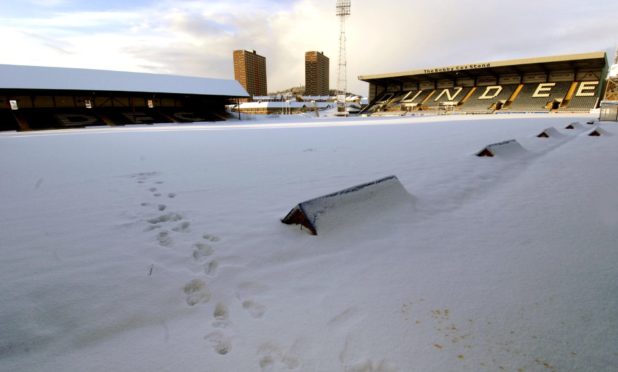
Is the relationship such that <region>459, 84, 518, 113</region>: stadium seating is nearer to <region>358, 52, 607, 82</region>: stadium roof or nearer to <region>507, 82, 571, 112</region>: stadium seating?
<region>507, 82, 571, 112</region>: stadium seating

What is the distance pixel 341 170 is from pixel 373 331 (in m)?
3.93

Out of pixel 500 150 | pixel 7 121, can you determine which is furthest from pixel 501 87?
pixel 7 121

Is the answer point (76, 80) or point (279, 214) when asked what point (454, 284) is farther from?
point (76, 80)

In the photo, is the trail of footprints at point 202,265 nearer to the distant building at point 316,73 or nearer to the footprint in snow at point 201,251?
the footprint in snow at point 201,251

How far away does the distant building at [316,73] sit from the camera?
364 ft

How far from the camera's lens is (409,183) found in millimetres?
4301

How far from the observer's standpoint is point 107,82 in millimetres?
24891

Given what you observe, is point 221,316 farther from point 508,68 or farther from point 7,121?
point 508,68

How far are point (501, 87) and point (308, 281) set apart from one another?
1466 inches

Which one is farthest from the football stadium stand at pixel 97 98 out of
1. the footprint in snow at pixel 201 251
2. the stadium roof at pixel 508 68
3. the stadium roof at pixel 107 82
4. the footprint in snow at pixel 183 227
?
the footprint in snow at pixel 201 251

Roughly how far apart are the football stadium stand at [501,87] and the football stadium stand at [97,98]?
19.7 meters

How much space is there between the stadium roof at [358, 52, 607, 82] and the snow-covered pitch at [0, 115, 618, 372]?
3022 cm

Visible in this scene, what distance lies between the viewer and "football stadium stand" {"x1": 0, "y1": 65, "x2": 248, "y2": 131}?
21469mm

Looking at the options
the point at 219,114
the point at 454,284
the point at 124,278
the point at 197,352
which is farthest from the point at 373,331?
the point at 219,114
